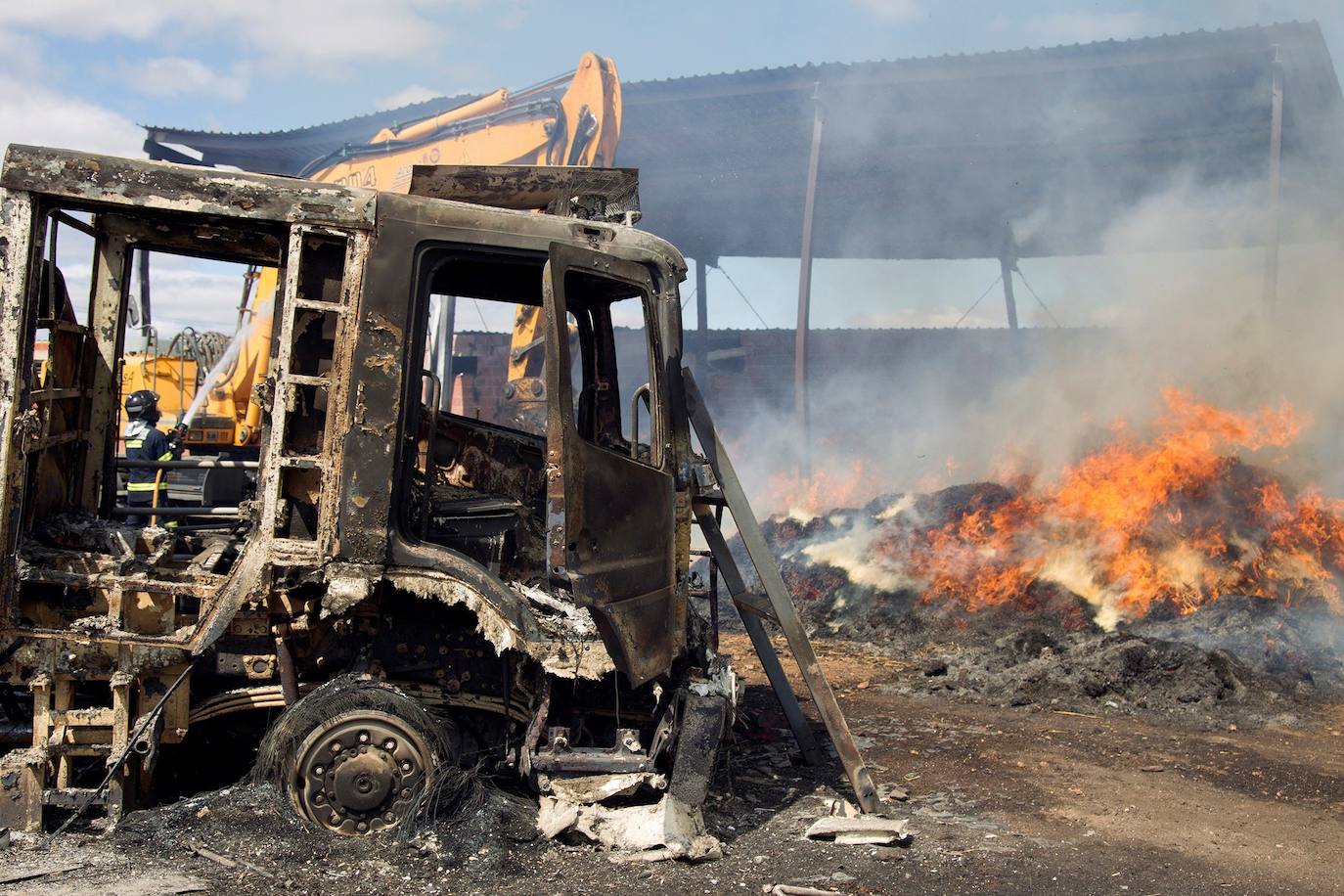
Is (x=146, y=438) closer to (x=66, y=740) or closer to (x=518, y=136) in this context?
(x=66, y=740)

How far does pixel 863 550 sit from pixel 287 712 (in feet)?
29.7

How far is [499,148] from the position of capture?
12633 mm

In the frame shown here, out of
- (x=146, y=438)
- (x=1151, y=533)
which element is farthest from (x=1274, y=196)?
(x=146, y=438)

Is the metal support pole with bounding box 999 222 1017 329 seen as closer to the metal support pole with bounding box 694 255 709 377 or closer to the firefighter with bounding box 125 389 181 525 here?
the metal support pole with bounding box 694 255 709 377

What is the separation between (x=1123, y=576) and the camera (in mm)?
10055

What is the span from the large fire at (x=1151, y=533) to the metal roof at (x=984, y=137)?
16.6 ft

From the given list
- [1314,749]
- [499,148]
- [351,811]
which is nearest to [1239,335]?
[1314,749]

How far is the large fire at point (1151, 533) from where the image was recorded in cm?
977

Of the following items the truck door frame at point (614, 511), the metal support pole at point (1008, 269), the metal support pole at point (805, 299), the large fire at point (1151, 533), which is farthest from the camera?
the metal support pole at point (1008, 269)

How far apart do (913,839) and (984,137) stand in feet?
44.7

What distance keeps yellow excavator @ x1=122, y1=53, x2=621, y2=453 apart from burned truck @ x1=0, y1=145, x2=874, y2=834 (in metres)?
6.51

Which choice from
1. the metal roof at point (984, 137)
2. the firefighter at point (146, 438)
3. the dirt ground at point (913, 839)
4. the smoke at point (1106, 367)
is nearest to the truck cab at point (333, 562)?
the dirt ground at point (913, 839)

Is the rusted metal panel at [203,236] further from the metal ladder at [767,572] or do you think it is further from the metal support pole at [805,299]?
the metal support pole at [805,299]

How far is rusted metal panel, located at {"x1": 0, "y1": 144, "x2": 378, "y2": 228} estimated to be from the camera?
4191 mm
